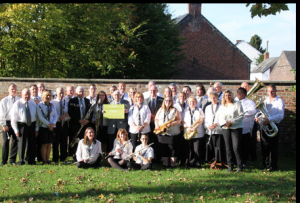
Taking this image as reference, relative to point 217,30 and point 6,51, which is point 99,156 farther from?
point 217,30

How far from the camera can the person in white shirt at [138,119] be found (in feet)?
31.6

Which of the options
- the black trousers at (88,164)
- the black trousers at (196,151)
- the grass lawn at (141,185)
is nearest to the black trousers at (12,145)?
the grass lawn at (141,185)

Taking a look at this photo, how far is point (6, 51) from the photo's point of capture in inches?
626

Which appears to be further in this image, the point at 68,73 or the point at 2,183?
the point at 68,73

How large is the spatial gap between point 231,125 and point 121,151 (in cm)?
290

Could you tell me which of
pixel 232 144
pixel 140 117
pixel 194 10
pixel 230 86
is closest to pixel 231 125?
pixel 232 144

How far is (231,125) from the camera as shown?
8.79 m

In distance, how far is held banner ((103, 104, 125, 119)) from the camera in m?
9.88

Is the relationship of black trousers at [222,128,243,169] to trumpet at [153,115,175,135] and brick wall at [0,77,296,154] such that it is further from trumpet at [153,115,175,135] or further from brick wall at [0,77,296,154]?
brick wall at [0,77,296,154]

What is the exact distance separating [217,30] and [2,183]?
1391 inches

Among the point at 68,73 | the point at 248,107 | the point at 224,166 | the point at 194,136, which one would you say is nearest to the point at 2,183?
the point at 194,136

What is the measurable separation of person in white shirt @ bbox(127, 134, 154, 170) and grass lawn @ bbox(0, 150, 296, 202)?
25 cm

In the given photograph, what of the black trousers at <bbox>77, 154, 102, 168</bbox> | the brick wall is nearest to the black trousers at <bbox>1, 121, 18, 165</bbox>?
the black trousers at <bbox>77, 154, 102, 168</bbox>

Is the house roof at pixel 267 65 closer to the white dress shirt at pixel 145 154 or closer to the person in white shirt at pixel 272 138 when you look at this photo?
the person in white shirt at pixel 272 138
